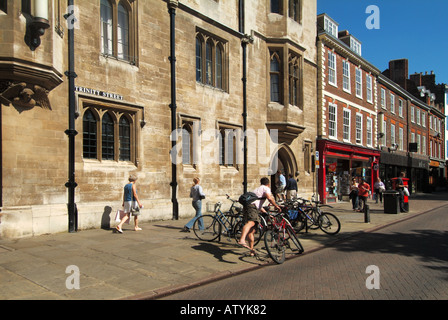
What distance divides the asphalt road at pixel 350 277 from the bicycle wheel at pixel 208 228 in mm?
2231

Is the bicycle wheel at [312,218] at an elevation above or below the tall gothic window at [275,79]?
below

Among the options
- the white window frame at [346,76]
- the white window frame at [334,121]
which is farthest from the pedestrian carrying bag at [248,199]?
the white window frame at [346,76]

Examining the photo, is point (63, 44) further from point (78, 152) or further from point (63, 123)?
point (78, 152)

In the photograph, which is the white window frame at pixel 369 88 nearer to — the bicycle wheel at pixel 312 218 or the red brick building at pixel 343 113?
the red brick building at pixel 343 113

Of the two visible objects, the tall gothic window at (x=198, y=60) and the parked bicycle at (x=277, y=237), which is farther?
the tall gothic window at (x=198, y=60)

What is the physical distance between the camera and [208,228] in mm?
9172

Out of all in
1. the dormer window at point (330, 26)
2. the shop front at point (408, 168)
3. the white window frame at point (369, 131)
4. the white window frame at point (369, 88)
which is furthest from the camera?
the shop front at point (408, 168)

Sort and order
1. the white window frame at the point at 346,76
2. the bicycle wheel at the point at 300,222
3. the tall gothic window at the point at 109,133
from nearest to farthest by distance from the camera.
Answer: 1. the bicycle wheel at the point at 300,222
2. the tall gothic window at the point at 109,133
3. the white window frame at the point at 346,76

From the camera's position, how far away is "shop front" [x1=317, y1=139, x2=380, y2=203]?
2162 centimetres

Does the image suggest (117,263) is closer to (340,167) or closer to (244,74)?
(244,74)

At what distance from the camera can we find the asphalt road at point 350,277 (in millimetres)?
5145

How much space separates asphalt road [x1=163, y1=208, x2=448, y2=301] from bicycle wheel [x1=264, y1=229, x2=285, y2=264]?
213 millimetres

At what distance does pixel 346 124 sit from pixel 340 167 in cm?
303
